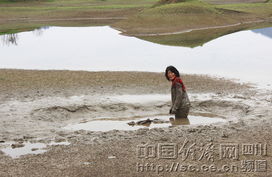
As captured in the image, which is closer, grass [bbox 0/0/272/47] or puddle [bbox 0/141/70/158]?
puddle [bbox 0/141/70/158]

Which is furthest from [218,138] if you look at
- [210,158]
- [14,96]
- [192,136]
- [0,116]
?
[14,96]

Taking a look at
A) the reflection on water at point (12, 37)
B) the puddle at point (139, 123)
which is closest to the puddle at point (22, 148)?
the puddle at point (139, 123)

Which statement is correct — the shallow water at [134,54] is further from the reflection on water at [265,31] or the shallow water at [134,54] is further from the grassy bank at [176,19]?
the grassy bank at [176,19]

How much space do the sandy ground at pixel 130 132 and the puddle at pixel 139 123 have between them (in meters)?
0.39

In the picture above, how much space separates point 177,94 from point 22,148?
406 centimetres

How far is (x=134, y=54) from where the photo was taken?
85.7 feet

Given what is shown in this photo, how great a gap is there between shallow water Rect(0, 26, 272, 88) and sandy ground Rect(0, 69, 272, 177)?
3.12 m

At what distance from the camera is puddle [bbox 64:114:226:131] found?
476 inches

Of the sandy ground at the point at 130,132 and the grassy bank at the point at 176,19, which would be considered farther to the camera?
the grassy bank at the point at 176,19

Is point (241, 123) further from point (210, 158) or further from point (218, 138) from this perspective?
point (210, 158)

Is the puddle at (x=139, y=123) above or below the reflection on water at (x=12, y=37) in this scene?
above

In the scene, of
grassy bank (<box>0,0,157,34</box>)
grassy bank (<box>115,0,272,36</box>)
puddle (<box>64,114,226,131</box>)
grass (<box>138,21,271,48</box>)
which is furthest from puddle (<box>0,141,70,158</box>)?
grassy bank (<box>0,0,157,34</box>)

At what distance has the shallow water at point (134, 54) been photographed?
21.1m

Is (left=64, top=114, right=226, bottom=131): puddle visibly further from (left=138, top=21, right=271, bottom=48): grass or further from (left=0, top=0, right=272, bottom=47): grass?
(left=0, top=0, right=272, bottom=47): grass
